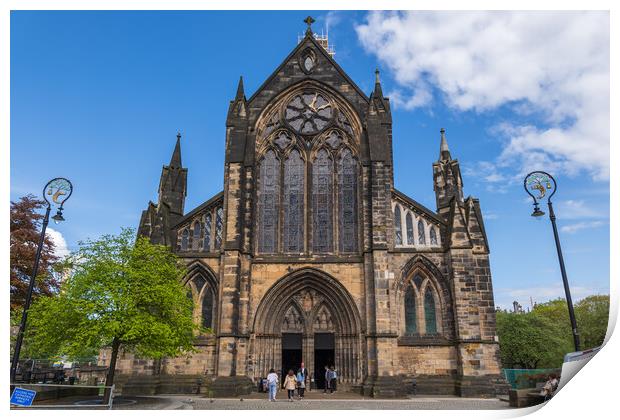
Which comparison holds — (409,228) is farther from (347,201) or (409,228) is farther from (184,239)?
(184,239)

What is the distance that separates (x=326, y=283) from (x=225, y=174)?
7328mm

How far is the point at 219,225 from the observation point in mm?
23469

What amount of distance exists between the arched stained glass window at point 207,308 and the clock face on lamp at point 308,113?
30.8ft

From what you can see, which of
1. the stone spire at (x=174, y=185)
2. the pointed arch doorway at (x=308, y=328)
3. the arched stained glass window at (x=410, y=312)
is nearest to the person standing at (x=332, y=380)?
the pointed arch doorway at (x=308, y=328)

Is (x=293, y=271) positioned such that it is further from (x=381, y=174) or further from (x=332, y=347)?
(x=381, y=174)

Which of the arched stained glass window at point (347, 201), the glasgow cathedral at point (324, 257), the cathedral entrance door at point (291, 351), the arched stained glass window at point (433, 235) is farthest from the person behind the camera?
the arched stained glass window at point (347, 201)

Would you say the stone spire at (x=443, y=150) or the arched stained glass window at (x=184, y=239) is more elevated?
the stone spire at (x=443, y=150)

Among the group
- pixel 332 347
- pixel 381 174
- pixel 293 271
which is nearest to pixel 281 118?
pixel 381 174

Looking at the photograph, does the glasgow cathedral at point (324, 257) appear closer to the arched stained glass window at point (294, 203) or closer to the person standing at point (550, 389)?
the arched stained glass window at point (294, 203)

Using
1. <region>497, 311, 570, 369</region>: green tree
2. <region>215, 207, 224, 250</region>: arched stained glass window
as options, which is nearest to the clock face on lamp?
<region>215, 207, 224, 250</region>: arched stained glass window

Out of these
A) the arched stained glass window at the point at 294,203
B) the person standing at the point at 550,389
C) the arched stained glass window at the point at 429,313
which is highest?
the arched stained glass window at the point at 294,203

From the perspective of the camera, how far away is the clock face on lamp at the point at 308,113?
82.2 feet

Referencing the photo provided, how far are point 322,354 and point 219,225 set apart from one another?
26.1 feet

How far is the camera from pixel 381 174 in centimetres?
2262
